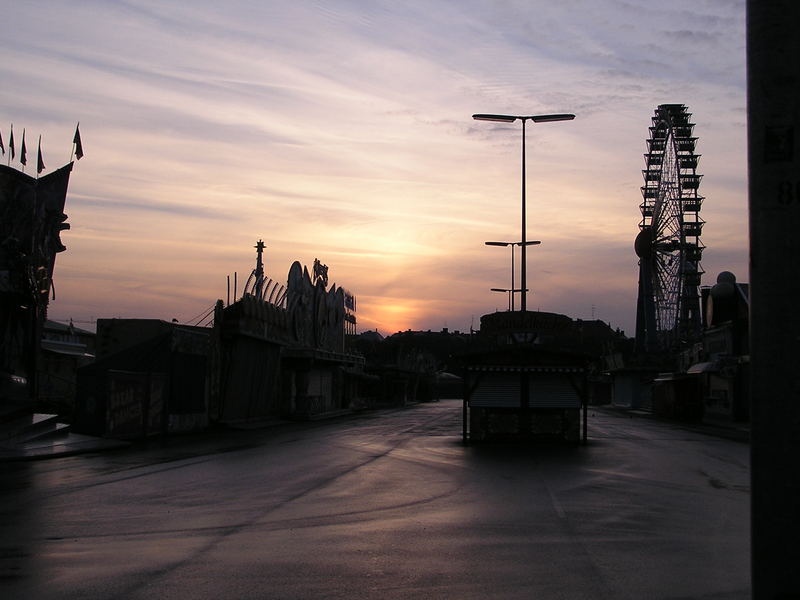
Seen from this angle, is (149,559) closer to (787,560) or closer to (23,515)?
(23,515)

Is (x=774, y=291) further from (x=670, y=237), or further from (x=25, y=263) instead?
(x=670, y=237)

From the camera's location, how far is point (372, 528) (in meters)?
10.9

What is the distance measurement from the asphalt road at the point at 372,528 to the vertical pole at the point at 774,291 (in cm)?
417

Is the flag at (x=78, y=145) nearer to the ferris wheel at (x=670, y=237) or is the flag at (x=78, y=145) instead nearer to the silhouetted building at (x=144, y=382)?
the silhouetted building at (x=144, y=382)

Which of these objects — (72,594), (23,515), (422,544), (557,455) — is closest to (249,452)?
(557,455)

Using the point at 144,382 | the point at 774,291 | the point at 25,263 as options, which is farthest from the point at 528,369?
the point at 774,291

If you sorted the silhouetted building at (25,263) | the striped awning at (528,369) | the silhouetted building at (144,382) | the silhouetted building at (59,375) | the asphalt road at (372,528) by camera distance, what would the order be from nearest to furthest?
the asphalt road at (372,528)
the silhouetted building at (25,263)
the silhouetted building at (144,382)
the striped awning at (528,369)
the silhouetted building at (59,375)

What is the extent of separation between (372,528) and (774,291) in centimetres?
815

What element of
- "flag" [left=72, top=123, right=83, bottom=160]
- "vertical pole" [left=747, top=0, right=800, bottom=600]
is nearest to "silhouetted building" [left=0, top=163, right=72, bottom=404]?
"flag" [left=72, top=123, right=83, bottom=160]

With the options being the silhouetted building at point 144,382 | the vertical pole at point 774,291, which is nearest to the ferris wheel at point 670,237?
the silhouetted building at point 144,382

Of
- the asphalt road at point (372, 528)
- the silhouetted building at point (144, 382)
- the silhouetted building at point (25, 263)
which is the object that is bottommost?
the asphalt road at point (372, 528)

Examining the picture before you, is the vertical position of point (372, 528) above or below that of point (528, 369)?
below

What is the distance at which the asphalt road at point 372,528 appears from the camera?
7.83 m

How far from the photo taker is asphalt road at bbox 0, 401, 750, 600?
7832 millimetres
